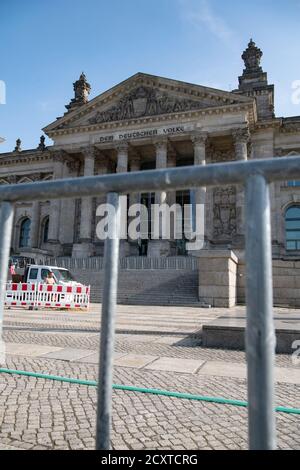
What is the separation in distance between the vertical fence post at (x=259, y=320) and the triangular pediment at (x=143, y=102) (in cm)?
3061

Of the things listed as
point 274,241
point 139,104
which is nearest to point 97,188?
point 274,241

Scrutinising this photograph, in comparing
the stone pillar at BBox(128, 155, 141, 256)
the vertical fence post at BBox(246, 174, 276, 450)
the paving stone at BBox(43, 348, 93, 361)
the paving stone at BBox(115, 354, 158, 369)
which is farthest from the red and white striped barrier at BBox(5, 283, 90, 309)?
the stone pillar at BBox(128, 155, 141, 256)

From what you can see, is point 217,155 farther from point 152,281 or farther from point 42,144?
point 42,144

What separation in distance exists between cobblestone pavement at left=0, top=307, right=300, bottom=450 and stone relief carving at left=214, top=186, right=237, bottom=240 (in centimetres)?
2608

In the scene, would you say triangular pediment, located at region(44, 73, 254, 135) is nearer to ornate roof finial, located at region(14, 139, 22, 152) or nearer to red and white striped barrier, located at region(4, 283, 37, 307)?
ornate roof finial, located at region(14, 139, 22, 152)

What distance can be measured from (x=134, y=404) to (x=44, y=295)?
12702mm

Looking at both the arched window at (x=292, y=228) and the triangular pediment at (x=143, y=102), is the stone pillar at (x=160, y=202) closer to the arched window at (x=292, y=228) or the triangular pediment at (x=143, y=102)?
the triangular pediment at (x=143, y=102)

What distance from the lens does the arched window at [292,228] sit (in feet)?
99.7

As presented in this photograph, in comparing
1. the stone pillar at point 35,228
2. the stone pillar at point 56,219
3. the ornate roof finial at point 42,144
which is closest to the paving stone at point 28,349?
the stone pillar at point 56,219

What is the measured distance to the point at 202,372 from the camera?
455 cm

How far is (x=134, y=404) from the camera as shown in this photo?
10.6ft

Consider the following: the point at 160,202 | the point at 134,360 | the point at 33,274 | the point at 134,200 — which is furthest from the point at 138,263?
the point at 134,360

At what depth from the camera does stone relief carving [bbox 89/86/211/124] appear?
31.5 meters
